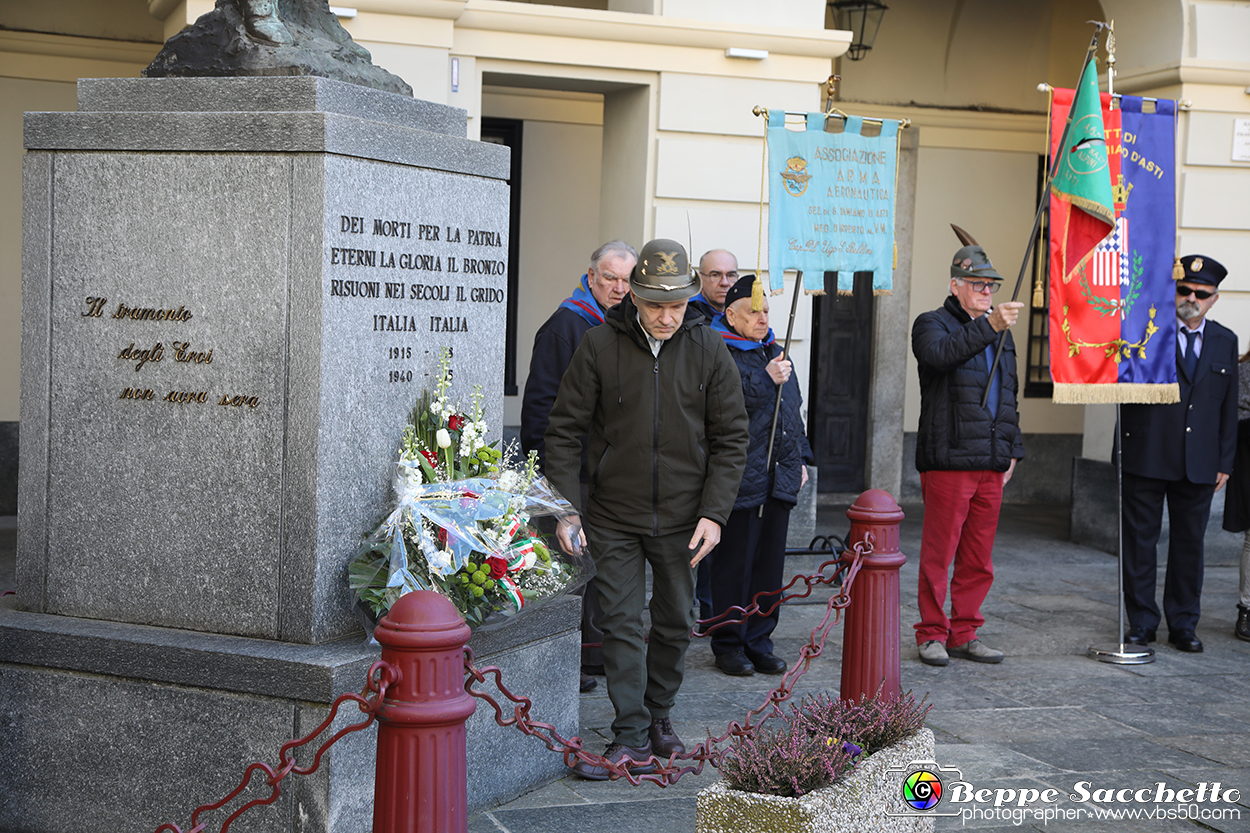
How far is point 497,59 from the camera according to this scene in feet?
26.7

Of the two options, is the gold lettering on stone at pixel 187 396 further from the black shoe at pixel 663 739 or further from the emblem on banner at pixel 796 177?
the emblem on banner at pixel 796 177

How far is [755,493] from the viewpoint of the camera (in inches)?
229

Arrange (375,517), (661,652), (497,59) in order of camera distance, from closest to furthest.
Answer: (375,517) < (661,652) < (497,59)

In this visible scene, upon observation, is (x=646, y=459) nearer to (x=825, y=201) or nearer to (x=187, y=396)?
(x=187, y=396)

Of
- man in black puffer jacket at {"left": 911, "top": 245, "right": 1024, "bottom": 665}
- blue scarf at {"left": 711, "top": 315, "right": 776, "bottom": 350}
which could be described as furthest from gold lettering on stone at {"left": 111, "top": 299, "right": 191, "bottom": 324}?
man in black puffer jacket at {"left": 911, "top": 245, "right": 1024, "bottom": 665}

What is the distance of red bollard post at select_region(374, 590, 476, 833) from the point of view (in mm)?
2533

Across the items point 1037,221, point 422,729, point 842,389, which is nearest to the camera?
point 422,729

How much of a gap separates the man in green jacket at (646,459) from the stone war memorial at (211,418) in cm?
52

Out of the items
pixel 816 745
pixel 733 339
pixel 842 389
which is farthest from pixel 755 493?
pixel 842 389

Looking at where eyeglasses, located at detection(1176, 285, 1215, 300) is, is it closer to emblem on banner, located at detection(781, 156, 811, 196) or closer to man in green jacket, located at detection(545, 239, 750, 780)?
emblem on banner, located at detection(781, 156, 811, 196)

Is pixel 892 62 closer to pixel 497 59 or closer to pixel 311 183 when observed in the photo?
pixel 497 59

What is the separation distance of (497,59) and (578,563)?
4795 millimetres

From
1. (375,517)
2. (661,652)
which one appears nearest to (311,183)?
(375,517)

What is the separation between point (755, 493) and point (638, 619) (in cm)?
145
